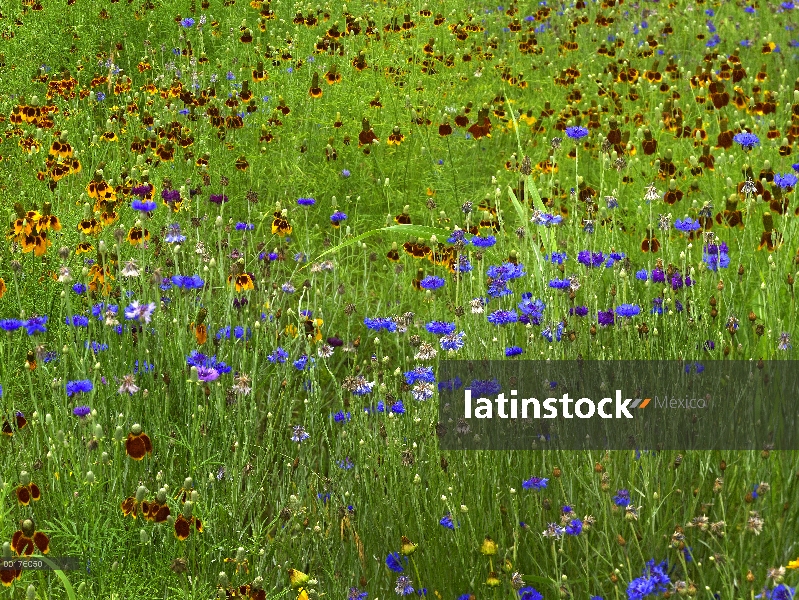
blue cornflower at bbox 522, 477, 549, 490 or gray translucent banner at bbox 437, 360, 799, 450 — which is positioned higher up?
gray translucent banner at bbox 437, 360, 799, 450

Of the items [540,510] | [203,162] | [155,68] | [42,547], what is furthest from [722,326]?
[155,68]

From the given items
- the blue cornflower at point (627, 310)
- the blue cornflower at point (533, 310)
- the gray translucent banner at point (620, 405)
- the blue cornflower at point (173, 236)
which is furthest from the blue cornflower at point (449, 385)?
the blue cornflower at point (173, 236)

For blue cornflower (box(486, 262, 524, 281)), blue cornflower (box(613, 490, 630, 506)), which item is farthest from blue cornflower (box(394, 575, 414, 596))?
blue cornflower (box(486, 262, 524, 281))

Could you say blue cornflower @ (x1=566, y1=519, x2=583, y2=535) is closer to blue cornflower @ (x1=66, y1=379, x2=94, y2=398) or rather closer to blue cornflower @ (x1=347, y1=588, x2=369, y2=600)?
blue cornflower @ (x1=347, y1=588, x2=369, y2=600)

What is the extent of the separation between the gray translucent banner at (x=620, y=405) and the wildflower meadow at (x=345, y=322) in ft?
0.17

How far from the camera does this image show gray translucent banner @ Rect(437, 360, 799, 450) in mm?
2764

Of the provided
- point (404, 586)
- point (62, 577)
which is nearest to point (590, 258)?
point (404, 586)

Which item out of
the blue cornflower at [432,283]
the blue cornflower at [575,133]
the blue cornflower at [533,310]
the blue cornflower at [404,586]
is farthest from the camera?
the blue cornflower at [575,133]

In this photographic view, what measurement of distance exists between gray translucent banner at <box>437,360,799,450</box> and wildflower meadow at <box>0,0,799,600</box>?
51mm

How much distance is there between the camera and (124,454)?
9.11 feet

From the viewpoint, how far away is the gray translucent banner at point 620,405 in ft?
9.07

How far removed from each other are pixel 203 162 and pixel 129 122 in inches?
33.8

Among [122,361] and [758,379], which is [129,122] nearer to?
[122,361]

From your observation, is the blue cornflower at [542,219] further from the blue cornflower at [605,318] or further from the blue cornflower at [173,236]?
the blue cornflower at [173,236]
